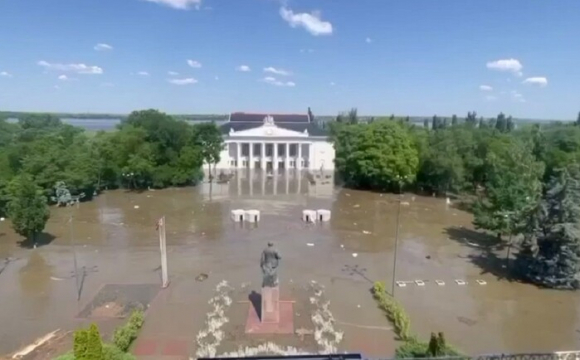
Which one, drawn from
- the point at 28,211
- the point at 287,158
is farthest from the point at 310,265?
the point at 287,158

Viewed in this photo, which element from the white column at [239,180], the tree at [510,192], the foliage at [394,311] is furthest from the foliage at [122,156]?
the tree at [510,192]

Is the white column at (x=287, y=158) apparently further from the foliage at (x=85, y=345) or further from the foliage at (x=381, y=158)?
the foliage at (x=85, y=345)

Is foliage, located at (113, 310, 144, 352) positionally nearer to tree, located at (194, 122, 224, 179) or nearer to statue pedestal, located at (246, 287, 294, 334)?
statue pedestal, located at (246, 287, 294, 334)

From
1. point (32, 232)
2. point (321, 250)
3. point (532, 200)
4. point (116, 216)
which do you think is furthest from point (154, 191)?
point (532, 200)

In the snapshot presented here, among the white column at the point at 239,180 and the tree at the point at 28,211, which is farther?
the white column at the point at 239,180

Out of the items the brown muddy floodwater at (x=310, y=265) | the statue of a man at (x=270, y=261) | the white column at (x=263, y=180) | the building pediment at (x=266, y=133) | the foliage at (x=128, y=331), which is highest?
the building pediment at (x=266, y=133)

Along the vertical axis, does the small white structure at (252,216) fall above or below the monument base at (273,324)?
below
